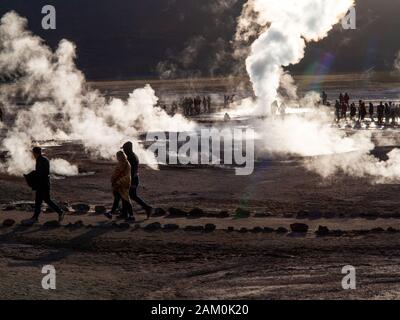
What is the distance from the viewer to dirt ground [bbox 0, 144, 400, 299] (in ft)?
29.6

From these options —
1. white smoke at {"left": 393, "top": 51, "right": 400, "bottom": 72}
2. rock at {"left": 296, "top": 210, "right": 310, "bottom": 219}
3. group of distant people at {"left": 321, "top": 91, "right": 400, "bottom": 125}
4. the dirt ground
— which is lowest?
the dirt ground

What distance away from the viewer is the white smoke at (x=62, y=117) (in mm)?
25266

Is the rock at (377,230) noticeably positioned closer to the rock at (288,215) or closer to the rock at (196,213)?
the rock at (288,215)

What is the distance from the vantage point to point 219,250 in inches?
435

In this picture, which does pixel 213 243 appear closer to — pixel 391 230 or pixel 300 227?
pixel 300 227

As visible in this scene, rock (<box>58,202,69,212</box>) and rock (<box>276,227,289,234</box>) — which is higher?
rock (<box>58,202,69,212</box>)

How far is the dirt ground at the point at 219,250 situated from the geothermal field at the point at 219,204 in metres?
0.03

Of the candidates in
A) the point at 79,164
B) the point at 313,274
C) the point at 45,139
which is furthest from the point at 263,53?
the point at 313,274

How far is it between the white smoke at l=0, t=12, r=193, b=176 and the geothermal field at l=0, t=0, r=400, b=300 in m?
0.16

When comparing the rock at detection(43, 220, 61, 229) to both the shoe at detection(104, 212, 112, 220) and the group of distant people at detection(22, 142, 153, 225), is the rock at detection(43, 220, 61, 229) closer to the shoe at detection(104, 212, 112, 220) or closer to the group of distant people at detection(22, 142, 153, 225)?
the group of distant people at detection(22, 142, 153, 225)

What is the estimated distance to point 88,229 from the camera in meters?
12.5

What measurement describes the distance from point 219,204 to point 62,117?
28303mm

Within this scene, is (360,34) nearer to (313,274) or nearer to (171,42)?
(171,42)

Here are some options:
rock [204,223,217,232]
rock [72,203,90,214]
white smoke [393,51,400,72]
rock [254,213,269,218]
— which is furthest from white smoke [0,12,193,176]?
white smoke [393,51,400,72]
